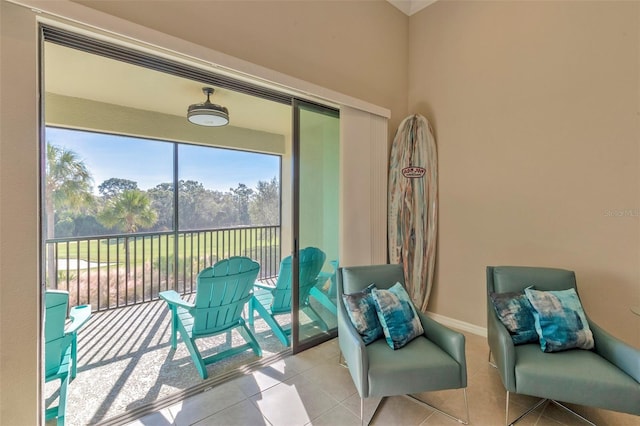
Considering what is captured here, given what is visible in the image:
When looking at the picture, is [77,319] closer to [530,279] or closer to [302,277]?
[302,277]

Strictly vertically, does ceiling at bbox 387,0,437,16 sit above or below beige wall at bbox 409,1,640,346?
above

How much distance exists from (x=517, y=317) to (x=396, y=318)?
83 cm

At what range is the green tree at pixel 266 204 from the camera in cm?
517

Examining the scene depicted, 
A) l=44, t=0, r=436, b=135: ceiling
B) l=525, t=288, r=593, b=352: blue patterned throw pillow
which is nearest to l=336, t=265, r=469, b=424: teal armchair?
l=525, t=288, r=593, b=352: blue patterned throw pillow

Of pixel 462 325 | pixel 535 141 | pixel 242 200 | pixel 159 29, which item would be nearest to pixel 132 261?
pixel 242 200

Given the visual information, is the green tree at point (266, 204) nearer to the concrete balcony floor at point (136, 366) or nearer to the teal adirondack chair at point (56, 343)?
the concrete balcony floor at point (136, 366)

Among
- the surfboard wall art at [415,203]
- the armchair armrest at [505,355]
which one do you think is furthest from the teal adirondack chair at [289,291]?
the armchair armrest at [505,355]

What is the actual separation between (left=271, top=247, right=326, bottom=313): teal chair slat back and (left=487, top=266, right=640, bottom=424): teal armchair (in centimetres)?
152

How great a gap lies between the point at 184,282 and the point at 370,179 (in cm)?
344

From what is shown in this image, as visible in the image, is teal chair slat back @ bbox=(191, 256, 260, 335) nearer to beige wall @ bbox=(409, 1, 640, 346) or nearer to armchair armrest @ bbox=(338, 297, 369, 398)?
armchair armrest @ bbox=(338, 297, 369, 398)

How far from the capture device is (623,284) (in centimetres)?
218

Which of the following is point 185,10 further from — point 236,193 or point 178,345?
point 236,193

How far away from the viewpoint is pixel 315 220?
109 inches

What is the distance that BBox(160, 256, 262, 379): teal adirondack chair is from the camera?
2.37 metres
